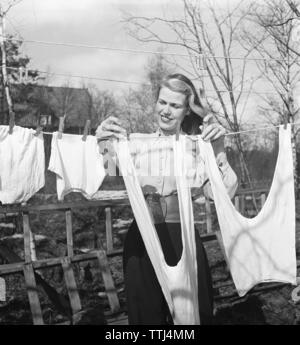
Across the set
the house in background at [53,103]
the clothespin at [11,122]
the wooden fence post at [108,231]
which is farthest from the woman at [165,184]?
the house in background at [53,103]

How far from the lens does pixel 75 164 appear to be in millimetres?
2377

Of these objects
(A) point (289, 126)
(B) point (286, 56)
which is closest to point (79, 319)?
(A) point (289, 126)

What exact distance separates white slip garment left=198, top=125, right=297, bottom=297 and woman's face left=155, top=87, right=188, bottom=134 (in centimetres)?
43

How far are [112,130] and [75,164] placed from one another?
649 millimetres

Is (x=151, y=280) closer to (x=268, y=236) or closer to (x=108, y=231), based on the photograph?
(x=268, y=236)

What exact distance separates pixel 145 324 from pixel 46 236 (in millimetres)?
3132

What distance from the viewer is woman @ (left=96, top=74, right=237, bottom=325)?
1.72 metres

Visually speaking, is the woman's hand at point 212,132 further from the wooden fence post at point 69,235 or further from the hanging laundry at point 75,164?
the wooden fence post at point 69,235

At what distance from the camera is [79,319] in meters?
2.47

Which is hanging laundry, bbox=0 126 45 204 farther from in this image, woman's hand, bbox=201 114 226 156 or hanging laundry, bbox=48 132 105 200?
woman's hand, bbox=201 114 226 156

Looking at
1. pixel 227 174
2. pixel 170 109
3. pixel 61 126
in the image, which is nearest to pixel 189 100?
pixel 170 109

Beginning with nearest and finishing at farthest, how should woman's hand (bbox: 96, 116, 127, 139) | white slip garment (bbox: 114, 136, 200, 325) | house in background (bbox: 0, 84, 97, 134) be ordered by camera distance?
white slip garment (bbox: 114, 136, 200, 325)
woman's hand (bbox: 96, 116, 127, 139)
house in background (bbox: 0, 84, 97, 134)

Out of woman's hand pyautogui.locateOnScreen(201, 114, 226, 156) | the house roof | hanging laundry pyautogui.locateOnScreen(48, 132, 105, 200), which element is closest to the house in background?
the house roof
